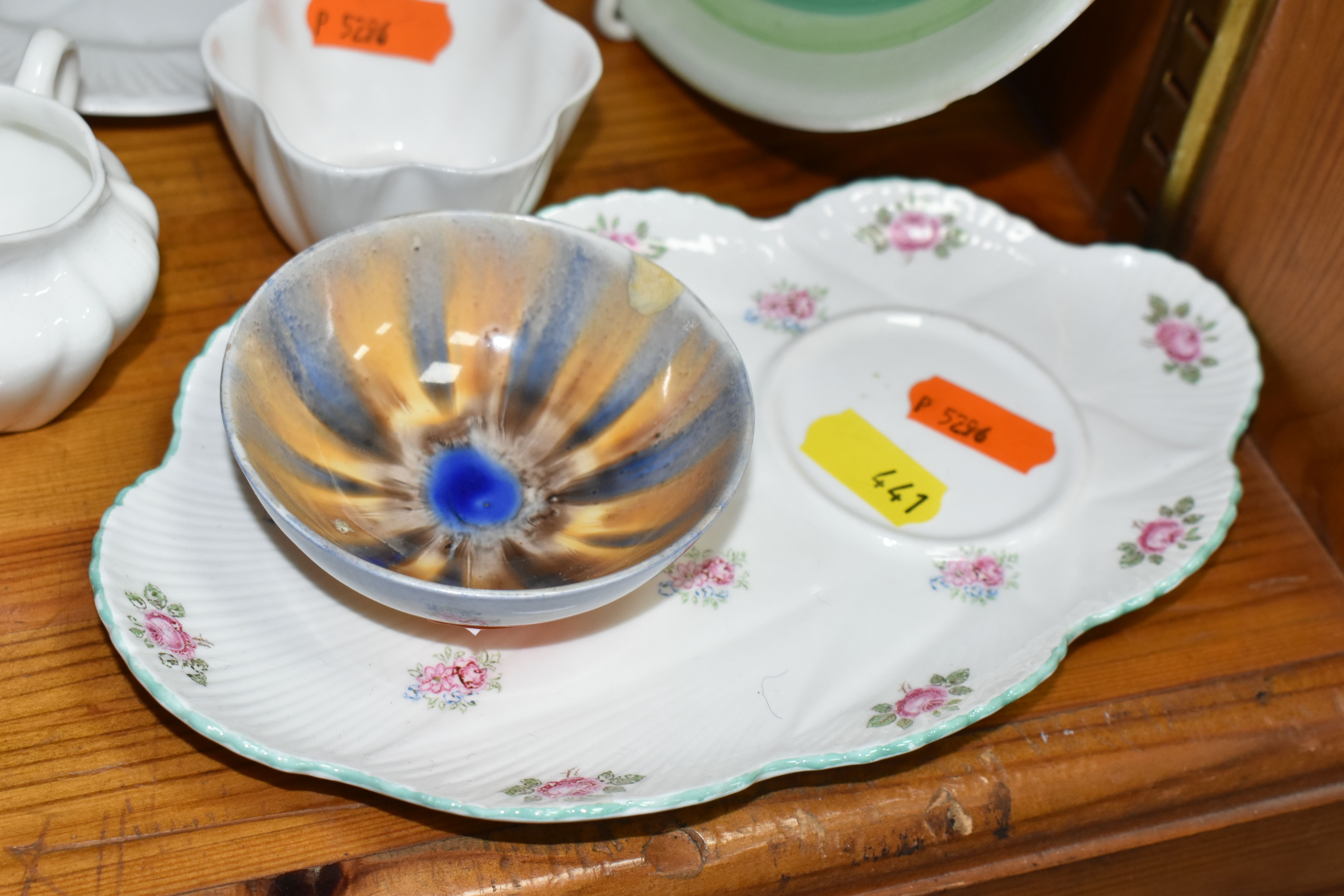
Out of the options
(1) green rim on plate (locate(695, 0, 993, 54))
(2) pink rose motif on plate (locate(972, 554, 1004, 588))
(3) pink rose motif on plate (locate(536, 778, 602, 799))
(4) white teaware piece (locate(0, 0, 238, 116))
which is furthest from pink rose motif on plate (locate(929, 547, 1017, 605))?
(4) white teaware piece (locate(0, 0, 238, 116))

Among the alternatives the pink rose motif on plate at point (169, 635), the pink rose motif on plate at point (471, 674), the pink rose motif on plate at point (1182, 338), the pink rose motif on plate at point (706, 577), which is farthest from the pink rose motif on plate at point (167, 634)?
the pink rose motif on plate at point (1182, 338)

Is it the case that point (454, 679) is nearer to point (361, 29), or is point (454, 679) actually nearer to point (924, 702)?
point (924, 702)

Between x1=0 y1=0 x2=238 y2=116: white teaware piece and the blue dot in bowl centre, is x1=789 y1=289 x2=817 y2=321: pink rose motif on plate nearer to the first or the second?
the blue dot in bowl centre

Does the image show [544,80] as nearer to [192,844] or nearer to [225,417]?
[225,417]

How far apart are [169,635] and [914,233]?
0.50 metres

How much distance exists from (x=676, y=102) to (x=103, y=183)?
1.38 feet

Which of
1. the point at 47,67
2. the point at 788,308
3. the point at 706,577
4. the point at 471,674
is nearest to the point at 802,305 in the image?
the point at 788,308

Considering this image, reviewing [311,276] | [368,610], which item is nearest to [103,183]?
[311,276]

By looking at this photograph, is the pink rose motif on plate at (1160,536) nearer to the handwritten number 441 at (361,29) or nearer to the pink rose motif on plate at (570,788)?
the pink rose motif on plate at (570,788)

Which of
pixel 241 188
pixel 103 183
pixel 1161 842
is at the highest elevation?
pixel 103 183

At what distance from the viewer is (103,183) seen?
62 cm

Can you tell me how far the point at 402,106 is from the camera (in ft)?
2.76

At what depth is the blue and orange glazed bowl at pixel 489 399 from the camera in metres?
0.61

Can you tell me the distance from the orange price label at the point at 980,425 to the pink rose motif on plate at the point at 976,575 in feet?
0.21
